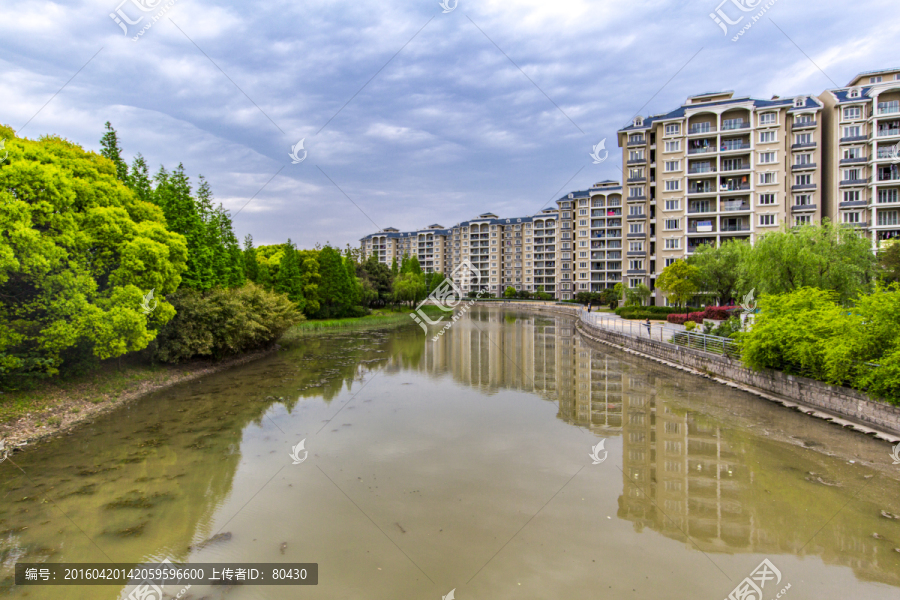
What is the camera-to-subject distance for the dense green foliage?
1040cm

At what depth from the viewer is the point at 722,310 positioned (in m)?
30.2

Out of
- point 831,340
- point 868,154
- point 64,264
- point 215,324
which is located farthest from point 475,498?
point 868,154

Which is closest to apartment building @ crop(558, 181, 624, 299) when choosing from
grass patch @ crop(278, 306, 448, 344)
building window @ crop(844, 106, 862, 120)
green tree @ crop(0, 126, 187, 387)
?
building window @ crop(844, 106, 862, 120)

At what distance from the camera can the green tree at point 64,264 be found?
1148 centimetres

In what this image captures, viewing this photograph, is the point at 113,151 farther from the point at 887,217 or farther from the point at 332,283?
the point at 887,217

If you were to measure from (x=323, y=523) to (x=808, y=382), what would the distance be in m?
14.1

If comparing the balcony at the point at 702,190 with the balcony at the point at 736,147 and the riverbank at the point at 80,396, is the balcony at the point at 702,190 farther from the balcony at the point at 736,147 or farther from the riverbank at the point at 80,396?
the riverbank at the point at 80,396

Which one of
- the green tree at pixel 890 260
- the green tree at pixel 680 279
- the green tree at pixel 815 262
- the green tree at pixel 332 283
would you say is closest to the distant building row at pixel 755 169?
the green tree at pixel 890 260

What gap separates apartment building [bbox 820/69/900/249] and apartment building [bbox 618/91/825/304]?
5.57 feet

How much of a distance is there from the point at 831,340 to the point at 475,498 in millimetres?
10997

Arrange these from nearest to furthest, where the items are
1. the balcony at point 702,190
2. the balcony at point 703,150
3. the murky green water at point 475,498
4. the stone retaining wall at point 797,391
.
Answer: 1. the murky green water at point 475,498
2. the stone retaining wall at point 797,391
3. the balcony at point 703,150
4. the balcony at point 702,190

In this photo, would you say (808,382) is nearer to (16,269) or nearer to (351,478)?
(351,478)

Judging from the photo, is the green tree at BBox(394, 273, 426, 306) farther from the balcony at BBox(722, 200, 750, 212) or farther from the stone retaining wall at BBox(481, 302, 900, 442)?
the stone retaining wall at BBox(481, 302, 900, 442)

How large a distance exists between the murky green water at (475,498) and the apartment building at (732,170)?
115 feet
